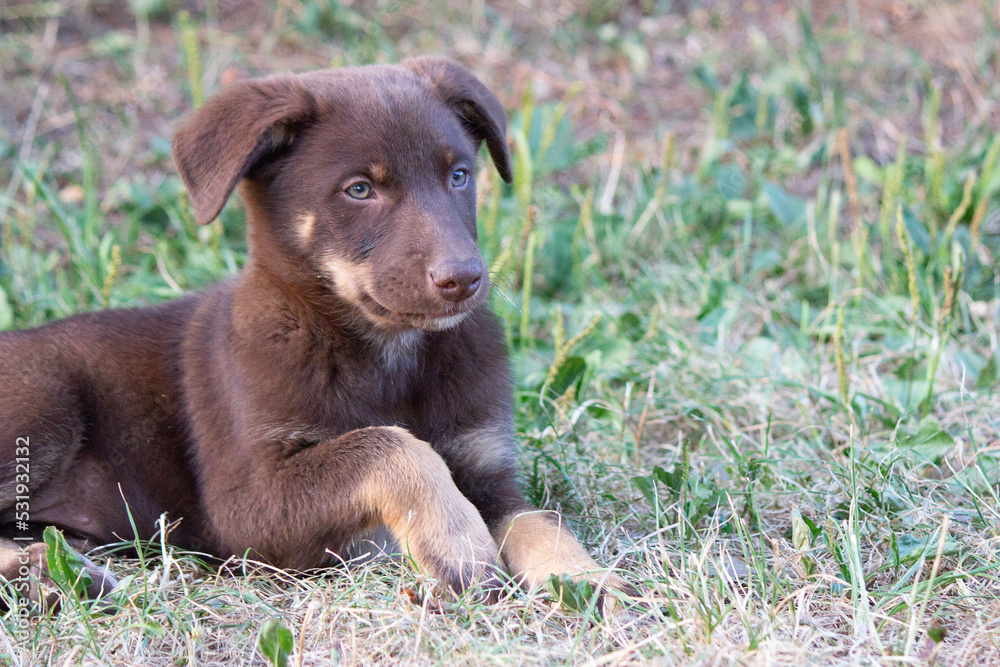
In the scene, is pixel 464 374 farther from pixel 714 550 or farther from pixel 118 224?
pixel 118 224

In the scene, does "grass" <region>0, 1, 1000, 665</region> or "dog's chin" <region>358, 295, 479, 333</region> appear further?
"dog's chin" <region>358, 295, 479, 333</region>

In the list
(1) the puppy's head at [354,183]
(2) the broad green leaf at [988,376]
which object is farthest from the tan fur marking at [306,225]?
(2) the broad green leaf at [988,376]

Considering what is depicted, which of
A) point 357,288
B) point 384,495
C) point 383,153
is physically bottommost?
point 384,495

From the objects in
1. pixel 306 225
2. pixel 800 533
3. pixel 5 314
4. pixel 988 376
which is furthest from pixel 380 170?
pixel 988 376

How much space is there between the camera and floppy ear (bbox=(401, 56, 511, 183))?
131 inches

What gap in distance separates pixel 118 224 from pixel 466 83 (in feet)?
10.6

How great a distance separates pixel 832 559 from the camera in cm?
296

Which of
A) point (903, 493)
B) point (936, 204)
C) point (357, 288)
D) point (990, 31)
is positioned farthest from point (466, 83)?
point (990, 31)

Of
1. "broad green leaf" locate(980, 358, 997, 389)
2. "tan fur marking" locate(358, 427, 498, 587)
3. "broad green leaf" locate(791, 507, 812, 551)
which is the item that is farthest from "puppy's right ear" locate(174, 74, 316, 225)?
"broad green leaf" locate(980, 358, 997, 389)

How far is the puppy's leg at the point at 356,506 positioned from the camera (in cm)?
282

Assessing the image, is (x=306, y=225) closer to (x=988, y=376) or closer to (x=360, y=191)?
(x=360, y=191)

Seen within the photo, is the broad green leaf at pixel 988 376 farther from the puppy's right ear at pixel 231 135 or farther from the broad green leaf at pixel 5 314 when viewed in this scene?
the broad green leaf at pixel 5 314

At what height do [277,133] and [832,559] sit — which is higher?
[277,133]

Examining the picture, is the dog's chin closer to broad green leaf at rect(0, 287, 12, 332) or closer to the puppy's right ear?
the puppy's right ear
